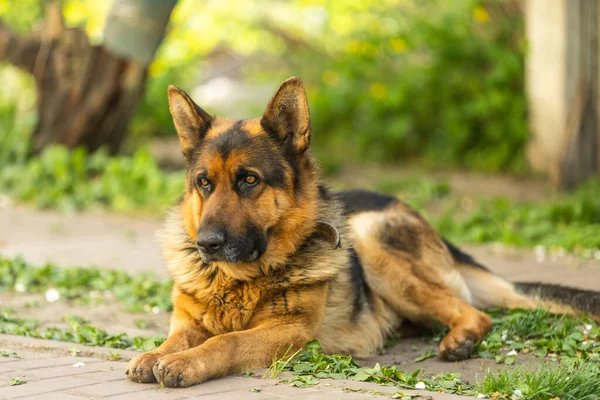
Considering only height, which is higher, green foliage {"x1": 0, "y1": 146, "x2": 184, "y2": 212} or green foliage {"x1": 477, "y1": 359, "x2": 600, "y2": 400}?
green foliage {"x1": 0, "y1": 146, "x2": 184, "y2": 212}

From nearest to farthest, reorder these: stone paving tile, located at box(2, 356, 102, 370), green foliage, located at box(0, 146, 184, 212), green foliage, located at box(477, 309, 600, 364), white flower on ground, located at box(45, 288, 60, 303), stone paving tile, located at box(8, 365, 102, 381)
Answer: stone paving tile, located at box(8, 365, 102, 381)
stone paving tile, located at box(2, 356, 102, 370)
green foliage, located at box(477, 309, 600, 364)
white flower on ground, located at box(45, 288, 60, 303)
green foliage, located at box(0, 146, 184, 212)

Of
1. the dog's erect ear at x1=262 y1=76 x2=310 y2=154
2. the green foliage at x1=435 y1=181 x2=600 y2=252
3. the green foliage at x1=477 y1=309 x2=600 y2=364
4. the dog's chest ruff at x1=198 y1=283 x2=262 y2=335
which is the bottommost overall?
the green foliage at x1=477 y1=309 x2=600 y2=364

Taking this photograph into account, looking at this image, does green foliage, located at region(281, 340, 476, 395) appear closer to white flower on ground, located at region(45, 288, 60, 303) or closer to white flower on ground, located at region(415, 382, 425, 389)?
white flower on ground, located at region(415, 382, 425, 389)

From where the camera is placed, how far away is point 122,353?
490cm

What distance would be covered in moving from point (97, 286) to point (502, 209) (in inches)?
208

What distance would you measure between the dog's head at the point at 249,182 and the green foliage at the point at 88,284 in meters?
1.77

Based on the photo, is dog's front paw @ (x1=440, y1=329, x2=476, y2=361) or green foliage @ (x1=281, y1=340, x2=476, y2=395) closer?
green foliage @ (x1=281, y1=340, x2=476, y2=395)

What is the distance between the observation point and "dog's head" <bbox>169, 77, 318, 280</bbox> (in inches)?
180

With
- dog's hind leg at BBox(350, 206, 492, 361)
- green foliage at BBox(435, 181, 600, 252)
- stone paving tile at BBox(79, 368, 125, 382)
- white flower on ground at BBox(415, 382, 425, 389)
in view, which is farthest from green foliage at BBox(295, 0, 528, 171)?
stone paving tile at BBox(79, 368, 125, 382)

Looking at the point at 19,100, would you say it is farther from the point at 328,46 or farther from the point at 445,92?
the point at 445,92

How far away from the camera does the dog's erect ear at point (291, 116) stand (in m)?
4.92

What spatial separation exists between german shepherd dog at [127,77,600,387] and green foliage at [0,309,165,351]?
293 millimetres

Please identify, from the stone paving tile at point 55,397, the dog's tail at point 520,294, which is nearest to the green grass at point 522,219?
the dog's tail at point 520,294

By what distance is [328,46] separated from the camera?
1691 cm
